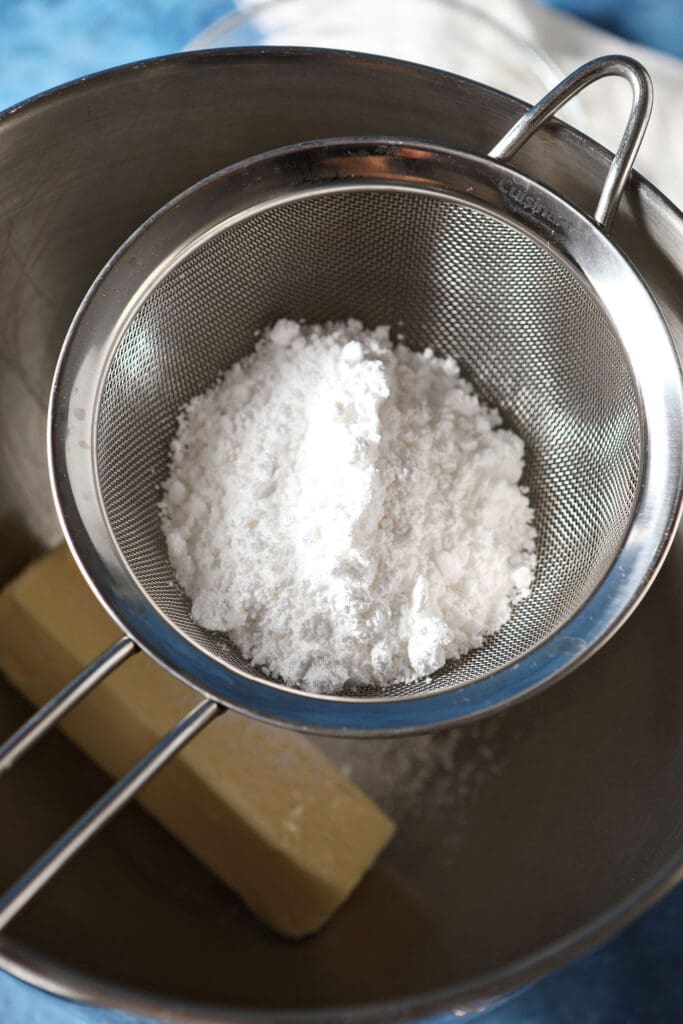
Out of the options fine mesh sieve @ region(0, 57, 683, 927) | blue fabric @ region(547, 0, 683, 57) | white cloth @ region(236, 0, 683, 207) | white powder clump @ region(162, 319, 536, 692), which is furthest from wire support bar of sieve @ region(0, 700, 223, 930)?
blue fabric @ region(547, 0, 683, 57)

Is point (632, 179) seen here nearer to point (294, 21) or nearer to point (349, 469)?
point (349, 469)


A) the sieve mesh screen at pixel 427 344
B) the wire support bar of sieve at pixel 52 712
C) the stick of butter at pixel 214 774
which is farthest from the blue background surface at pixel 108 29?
the wire support bar of sieve at pixel 52 712

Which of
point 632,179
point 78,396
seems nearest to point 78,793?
point 78,396

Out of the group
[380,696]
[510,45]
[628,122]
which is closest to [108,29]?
[510,45]

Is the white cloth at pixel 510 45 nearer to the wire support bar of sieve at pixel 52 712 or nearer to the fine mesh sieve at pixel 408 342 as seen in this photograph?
the fine mesh sieve at pixel 408 342

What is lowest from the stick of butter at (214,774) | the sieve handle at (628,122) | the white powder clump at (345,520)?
the stick of butter at (214,774)
